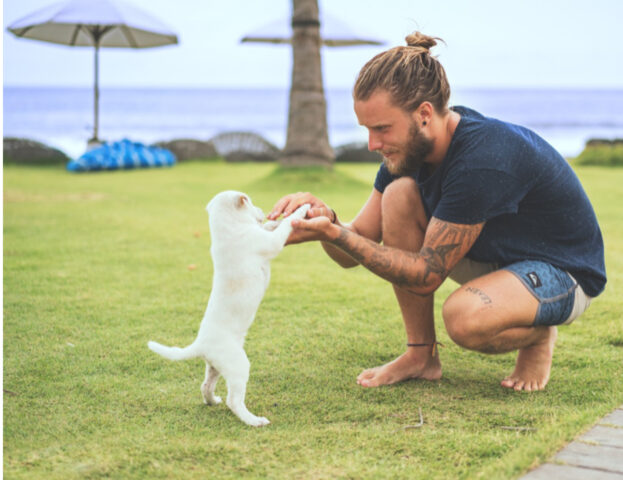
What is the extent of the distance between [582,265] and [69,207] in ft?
17.7

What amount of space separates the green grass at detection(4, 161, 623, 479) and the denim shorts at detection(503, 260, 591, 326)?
0.26m

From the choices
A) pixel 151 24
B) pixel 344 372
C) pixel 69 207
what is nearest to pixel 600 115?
pixel 151 24

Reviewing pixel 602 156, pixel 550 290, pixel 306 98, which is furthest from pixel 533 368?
pixel 602 156

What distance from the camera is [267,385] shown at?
2.29 m

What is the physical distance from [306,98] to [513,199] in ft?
20.5

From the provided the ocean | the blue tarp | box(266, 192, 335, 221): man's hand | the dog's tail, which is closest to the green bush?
the blue tarp

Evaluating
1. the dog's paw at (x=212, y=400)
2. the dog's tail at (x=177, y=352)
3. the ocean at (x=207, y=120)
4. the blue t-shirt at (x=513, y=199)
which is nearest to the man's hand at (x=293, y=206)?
the blue t-shirt at (x=513, y=199)

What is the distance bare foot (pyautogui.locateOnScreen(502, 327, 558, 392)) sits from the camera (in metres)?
2.28

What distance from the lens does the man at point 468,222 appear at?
2.10 meters

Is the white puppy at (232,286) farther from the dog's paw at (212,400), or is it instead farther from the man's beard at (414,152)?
the man's beard at (414,152)

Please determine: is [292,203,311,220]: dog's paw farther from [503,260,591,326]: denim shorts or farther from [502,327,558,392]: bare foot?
[502,327,558,392]: bare foot

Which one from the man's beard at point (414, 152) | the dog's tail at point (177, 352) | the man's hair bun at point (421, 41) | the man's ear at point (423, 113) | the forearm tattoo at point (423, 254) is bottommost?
the dog's tail at point (177, 352)

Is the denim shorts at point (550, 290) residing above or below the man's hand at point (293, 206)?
below

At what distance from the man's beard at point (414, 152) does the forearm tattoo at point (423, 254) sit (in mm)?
245
